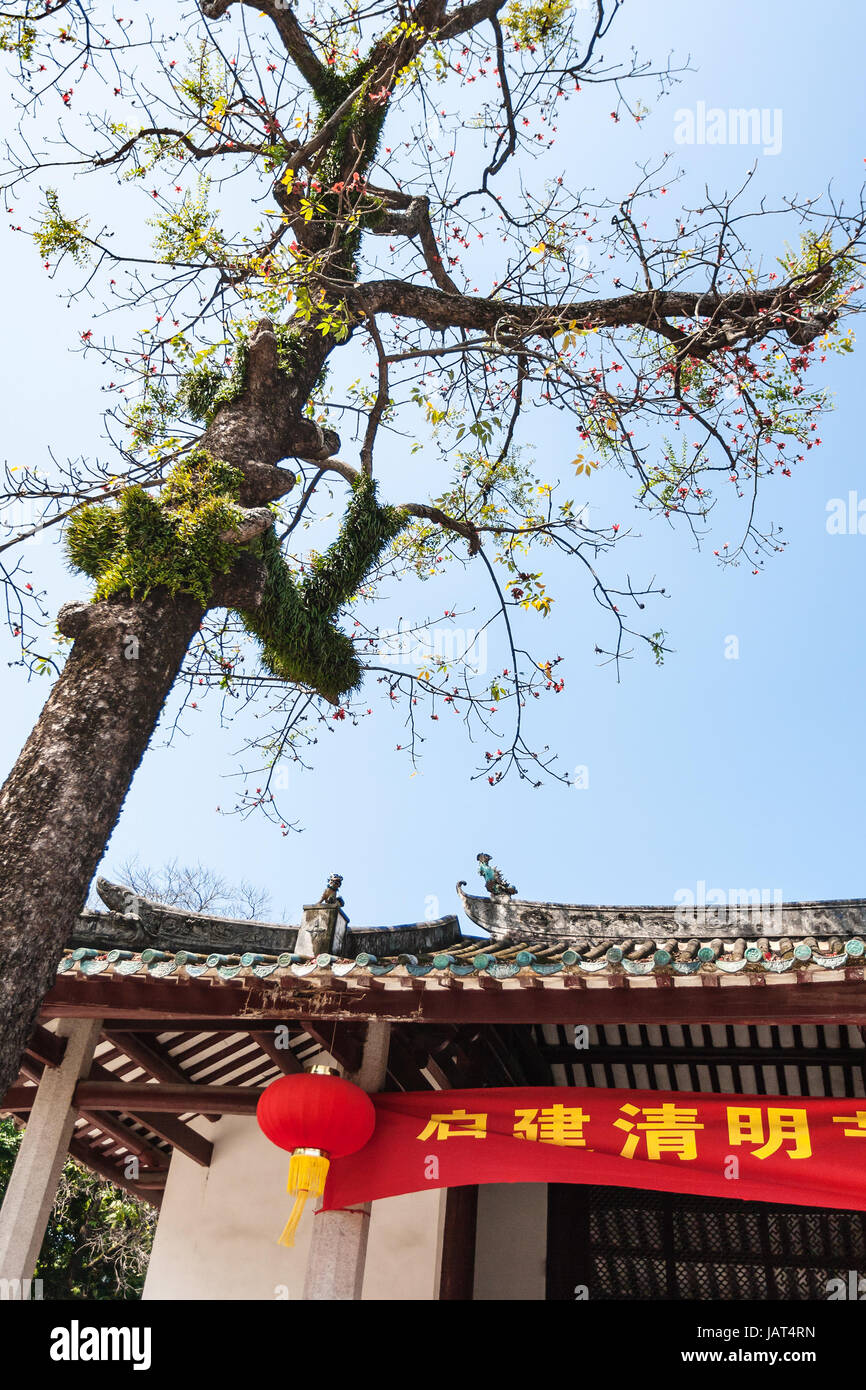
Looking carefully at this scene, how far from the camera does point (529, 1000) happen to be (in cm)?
453

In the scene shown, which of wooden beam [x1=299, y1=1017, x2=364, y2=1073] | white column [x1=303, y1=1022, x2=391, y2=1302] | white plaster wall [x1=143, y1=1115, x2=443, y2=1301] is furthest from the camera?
white plaster wall [x1=143, y1=1115, x2=443, y2=1301]

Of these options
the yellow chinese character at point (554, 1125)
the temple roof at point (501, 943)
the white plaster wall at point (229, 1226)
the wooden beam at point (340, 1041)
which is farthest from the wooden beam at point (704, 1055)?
the white plaster wall at point (229, 1226)

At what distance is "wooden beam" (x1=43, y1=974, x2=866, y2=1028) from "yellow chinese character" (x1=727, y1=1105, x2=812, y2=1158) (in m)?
0.59

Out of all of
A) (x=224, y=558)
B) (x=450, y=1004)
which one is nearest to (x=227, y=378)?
(x=224, y=558)

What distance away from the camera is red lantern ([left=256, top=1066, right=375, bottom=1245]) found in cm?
476

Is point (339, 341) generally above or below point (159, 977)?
above

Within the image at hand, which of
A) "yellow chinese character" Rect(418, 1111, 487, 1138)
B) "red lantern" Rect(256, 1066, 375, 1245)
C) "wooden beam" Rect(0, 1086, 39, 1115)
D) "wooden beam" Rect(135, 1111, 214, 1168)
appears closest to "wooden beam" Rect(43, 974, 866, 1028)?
"red lantern" Rect(256, 1066, 375, 1245)

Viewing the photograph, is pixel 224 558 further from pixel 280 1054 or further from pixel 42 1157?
pixel 42 1157

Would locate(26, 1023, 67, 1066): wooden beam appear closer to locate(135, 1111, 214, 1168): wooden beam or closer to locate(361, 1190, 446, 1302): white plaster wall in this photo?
locate(135, 1111, 214, 1168): wooden beam

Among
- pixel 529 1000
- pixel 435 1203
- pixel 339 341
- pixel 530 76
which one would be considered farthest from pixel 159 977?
pixel 530 76

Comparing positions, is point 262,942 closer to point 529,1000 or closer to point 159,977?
point 159,977

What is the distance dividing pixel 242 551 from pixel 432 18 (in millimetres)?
4208

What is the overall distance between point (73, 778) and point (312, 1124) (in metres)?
2.36
